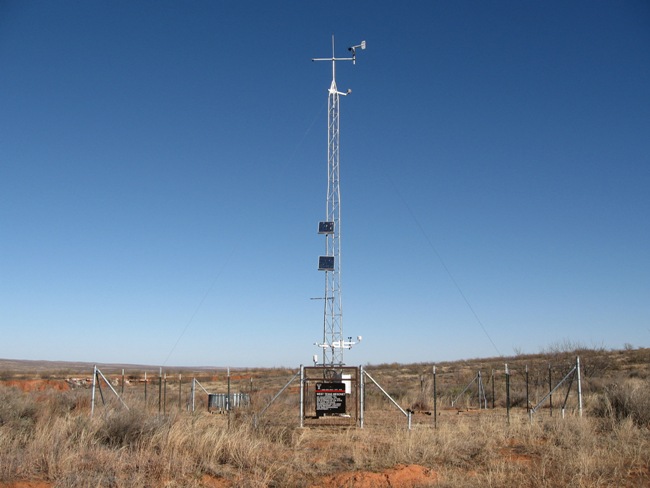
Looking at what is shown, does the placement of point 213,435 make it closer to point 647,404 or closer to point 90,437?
point 90,437

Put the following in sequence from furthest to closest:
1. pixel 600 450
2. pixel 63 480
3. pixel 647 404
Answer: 1. pixel 647 404
2. pixel 600 450
3. pixel 63 480

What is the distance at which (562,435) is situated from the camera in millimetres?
14625

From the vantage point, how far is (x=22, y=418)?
52.7ft

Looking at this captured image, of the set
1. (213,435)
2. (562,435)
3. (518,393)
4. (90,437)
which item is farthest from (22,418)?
(518,393)

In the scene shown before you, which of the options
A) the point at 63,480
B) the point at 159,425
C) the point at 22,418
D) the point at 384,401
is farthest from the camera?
the point at 384,401

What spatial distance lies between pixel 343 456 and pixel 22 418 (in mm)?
8584

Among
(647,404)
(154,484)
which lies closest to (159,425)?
(154,484)

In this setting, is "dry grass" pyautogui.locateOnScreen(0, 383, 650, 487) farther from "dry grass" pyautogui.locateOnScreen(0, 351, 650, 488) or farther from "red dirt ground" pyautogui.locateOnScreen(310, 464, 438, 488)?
"red dirt ground" pyautogui.locateOnScreen(310, 464, 438, 488)

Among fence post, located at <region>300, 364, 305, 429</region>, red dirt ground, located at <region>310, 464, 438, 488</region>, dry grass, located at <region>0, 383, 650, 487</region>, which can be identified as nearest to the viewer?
dry grass, located at <region>0, 383, 650, 487</region>

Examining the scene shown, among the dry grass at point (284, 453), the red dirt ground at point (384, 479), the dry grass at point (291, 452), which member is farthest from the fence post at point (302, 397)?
the red dirt ground at point (384, 479)

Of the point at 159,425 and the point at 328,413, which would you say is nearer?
the point at 159,425

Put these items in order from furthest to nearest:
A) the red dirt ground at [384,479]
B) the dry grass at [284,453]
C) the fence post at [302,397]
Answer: the fence post at [302,397] → the red dirt ground at [384,479] → the dry grass at [284,453]

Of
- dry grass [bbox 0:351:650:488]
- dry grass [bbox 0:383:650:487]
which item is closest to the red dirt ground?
dry grass [bbox 0:351:650:488]

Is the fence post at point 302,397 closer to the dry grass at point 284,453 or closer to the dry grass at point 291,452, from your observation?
the dry grass at point 291,452
